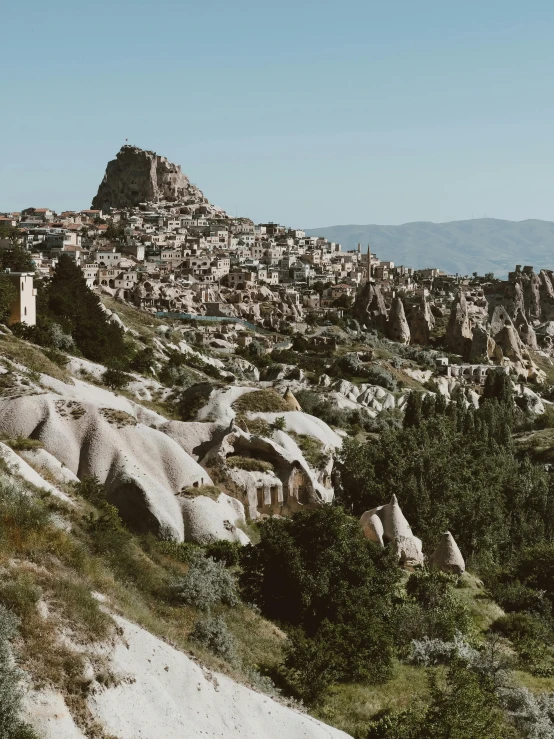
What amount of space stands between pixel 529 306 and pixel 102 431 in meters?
130

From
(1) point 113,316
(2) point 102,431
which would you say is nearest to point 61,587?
Result: (2) point 102,431

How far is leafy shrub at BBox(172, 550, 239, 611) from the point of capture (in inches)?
937

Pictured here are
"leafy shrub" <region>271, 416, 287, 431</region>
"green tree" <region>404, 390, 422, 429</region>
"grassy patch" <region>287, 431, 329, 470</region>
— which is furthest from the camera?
"green tree" <region>404, 390, 422, 429</region>

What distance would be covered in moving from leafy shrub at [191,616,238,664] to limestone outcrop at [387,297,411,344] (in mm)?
92907

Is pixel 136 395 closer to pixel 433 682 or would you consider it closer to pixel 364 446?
pixel 364 446

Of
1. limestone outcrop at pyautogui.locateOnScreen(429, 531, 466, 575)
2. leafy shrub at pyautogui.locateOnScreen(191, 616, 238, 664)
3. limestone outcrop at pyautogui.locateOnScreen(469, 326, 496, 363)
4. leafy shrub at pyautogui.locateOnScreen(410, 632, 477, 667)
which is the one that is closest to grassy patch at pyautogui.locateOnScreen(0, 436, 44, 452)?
leafy shrub at pyautogui.locateOnScreen(191, 616, 238, 664)

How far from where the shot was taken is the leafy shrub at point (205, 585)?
23.8 meters

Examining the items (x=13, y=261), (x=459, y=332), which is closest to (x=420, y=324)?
(x=459, y=332)

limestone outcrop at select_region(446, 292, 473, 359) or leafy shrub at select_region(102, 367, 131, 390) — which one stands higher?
leafy shrub at select_region(102, 367, 131, 390)

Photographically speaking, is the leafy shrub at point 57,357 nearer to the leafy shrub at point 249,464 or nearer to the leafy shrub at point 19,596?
the leafy shrub at point 249,464

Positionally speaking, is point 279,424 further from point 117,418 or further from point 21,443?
point 21,443

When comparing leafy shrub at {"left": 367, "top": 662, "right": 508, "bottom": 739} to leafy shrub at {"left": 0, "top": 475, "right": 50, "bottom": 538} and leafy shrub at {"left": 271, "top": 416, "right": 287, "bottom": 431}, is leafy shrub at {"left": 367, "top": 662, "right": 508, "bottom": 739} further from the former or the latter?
leafy shrub at {"left": 271, "top": 416, "right": 287, "bottom": 431}

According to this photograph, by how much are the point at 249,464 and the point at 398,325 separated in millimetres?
80936

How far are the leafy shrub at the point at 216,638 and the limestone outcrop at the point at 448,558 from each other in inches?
634
